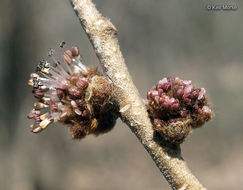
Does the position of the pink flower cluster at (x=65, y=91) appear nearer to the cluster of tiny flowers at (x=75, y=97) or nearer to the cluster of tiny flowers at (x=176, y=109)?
the cluster of tiny flowers at (x=75, y=97)

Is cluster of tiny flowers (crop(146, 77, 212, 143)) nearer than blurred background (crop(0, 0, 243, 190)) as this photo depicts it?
Yes

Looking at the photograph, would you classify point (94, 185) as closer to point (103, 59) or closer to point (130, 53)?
point (130, 53)

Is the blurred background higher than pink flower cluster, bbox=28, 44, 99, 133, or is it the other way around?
the blurred background

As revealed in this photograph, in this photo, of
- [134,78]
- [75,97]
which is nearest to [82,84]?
[75,97]

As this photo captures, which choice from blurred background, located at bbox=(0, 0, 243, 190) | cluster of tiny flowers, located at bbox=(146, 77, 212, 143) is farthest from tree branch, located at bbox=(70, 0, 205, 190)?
blurred background, located at bbox=(0, 0, 243, 190)

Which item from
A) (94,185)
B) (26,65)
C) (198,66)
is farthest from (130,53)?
(94,185)

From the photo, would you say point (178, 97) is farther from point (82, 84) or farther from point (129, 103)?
point (82, 84)

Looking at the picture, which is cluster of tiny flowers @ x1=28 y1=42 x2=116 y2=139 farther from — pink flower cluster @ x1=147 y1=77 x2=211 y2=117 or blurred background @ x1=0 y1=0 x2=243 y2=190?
blurred background @ x1=0 y1=0 x2=243 y2=190
